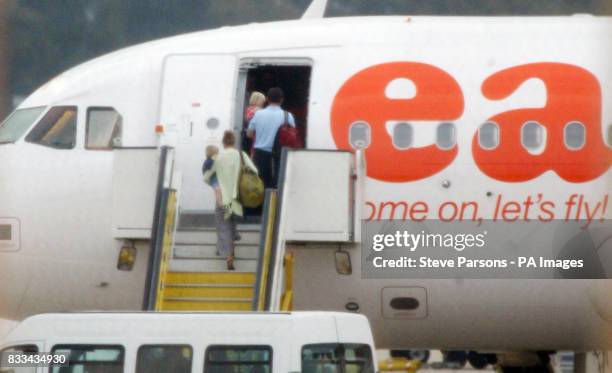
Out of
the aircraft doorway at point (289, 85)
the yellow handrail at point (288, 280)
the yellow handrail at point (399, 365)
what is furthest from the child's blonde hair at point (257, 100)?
the yellow handrail at point (399, 365)

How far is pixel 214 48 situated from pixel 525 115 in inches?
145

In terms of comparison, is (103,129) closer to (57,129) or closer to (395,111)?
(57,129)

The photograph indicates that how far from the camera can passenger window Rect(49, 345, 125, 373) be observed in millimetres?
11586

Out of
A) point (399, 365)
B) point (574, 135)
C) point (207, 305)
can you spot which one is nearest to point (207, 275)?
point (207, 305)

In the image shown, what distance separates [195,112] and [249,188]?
133 cm

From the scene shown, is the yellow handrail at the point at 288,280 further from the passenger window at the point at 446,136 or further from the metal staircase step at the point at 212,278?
the passenger window at the point at 446,136

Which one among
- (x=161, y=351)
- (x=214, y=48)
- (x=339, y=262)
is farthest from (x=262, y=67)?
(x=161, y=351)

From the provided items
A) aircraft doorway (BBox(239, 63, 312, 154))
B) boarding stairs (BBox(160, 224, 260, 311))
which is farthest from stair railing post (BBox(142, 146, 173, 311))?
aircraft doorway (BBox(239, 63, 312, 154))

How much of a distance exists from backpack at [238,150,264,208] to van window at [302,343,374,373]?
11.5 feet

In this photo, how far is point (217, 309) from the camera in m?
14.7

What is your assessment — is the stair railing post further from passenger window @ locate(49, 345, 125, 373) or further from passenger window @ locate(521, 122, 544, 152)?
passenger window @ locate(521, 122, 544, 152)

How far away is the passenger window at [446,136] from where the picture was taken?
15914 millimetres

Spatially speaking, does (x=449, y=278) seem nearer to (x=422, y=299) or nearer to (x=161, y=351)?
(x=422, y=299)

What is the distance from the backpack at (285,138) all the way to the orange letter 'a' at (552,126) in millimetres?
2041
